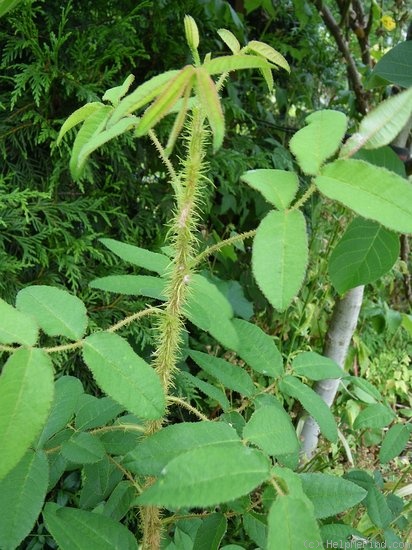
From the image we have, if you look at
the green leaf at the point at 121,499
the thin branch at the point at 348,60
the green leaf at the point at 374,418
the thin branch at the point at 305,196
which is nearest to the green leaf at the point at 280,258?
the thin branch at the point at 305,196

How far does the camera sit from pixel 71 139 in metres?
1.42

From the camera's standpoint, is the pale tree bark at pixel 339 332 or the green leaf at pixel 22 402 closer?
the green leaf at pixel 22 402

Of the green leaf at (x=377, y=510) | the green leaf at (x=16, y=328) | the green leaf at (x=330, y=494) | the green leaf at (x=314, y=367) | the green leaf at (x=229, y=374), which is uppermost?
the green leaf at (x=16, y=328)

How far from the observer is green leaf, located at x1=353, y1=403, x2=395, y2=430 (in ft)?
3.13

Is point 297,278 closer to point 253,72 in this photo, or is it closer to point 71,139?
point 71,139

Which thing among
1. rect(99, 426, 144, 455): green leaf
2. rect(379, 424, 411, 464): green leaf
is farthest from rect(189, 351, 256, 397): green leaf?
rect(379, 424, 411, 464): green leaf

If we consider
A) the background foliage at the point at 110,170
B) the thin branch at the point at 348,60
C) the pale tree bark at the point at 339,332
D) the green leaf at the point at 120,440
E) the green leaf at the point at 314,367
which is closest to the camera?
the green leaf at the point at 120,440

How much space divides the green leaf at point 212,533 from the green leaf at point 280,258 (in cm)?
38

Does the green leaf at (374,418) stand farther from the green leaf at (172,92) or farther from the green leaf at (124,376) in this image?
the green leaf at (172,92)

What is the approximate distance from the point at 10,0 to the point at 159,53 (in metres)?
1.14

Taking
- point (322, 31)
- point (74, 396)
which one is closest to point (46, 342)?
point (74, 396)

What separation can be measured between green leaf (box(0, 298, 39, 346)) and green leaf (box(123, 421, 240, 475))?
164mm

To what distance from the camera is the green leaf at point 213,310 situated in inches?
20.0

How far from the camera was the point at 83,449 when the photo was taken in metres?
0.66
